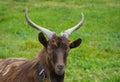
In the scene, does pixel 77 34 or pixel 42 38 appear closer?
pixel 42 38

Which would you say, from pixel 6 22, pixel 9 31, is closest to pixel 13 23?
pixel 6 22

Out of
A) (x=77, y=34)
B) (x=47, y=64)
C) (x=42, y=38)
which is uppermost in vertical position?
(x=42, y=38)

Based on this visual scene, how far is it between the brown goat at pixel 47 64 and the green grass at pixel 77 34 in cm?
426

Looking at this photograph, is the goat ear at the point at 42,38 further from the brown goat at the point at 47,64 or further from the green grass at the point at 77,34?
the green grass at the point at 77,34

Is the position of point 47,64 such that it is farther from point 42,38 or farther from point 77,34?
point 77,34

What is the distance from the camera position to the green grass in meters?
14.0

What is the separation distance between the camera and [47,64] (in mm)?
7574

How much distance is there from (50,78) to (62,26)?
1780 cm

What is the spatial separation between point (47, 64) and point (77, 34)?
14.9 meters

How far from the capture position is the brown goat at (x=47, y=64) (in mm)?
7316

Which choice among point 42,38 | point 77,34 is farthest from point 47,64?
point 77,34

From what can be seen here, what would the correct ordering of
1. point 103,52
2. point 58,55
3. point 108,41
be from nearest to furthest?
1. point 58,55
2. point 103,52
3. point 108,41

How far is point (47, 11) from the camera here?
31.2m

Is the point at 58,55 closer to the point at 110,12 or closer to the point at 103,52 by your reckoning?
the point at 103,52
